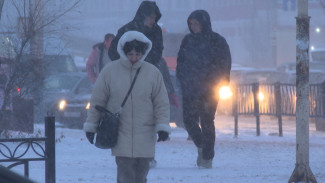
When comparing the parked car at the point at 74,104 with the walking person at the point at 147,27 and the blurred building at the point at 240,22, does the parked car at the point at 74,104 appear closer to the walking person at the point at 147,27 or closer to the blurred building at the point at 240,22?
the walking person at the point at 147,27

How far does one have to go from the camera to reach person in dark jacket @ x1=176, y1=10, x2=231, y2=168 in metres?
8.77

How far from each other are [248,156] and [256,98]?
14.4ft

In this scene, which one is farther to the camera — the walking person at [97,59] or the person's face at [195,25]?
the walking person at [97,59]

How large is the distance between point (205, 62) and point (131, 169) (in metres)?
3.47

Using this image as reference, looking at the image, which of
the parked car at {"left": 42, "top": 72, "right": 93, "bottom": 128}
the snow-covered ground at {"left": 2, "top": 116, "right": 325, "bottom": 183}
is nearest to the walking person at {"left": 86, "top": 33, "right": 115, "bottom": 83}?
the snow-covered ground at {"left": 2, "top": 116, "right": 325, "bottom": 183}

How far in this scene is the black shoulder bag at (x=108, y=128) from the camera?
210 inches

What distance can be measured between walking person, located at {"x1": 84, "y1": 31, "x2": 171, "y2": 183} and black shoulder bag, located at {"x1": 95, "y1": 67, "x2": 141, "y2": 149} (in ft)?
0.15

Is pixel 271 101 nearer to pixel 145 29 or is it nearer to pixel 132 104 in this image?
pixel 145 29

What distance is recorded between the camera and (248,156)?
Answer: 1056 cm

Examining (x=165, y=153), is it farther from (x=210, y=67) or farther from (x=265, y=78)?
(x=265, y=78)

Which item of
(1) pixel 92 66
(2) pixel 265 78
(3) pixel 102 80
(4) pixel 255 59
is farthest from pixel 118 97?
(4) pixel 255 59

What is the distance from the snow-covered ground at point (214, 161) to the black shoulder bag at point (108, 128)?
2.33 metres

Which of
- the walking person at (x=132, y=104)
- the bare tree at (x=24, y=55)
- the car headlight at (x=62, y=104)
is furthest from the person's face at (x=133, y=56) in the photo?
the car headlight at (x=62, y=104)

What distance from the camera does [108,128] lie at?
5348 millimetres
